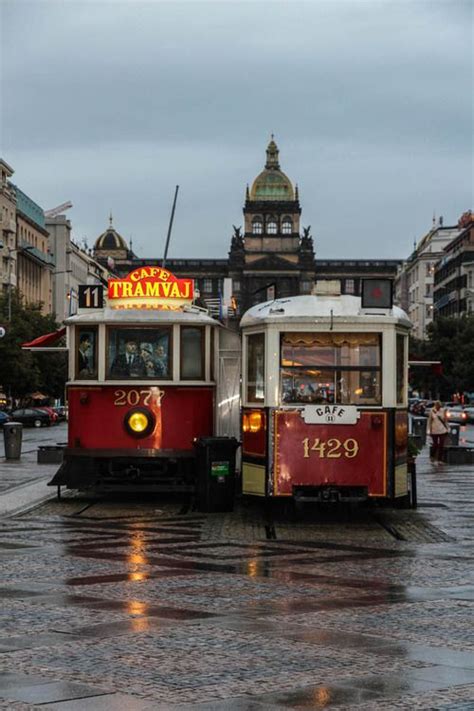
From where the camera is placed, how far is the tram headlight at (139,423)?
69.8ft

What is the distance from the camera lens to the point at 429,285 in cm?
17675

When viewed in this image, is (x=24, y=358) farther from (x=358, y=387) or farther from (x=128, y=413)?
(x=358, y=387)

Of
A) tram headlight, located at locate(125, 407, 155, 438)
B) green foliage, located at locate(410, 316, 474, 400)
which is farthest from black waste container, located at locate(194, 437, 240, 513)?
green foliage, located at locate(410, 316, 474, 400)

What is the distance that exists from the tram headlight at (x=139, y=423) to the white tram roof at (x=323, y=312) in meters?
2.96

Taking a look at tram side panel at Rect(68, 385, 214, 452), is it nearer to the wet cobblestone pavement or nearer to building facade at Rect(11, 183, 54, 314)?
the wet cobblestone pavement

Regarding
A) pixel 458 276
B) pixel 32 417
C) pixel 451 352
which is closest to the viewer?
pixel 32 417

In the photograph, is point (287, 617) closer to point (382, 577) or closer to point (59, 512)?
point (382, 577)

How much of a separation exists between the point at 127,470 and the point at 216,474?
193 cm

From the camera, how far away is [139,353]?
2153cm

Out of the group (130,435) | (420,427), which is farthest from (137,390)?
(420,427)

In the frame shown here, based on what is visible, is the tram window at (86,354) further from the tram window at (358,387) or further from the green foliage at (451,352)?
the green foliage at (451,352)

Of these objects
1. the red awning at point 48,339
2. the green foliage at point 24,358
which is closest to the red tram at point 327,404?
the red awning at point 48,339

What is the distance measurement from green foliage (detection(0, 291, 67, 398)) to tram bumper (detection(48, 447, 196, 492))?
5223 cm

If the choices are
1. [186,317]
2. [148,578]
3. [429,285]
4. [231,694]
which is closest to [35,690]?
[231,694]
